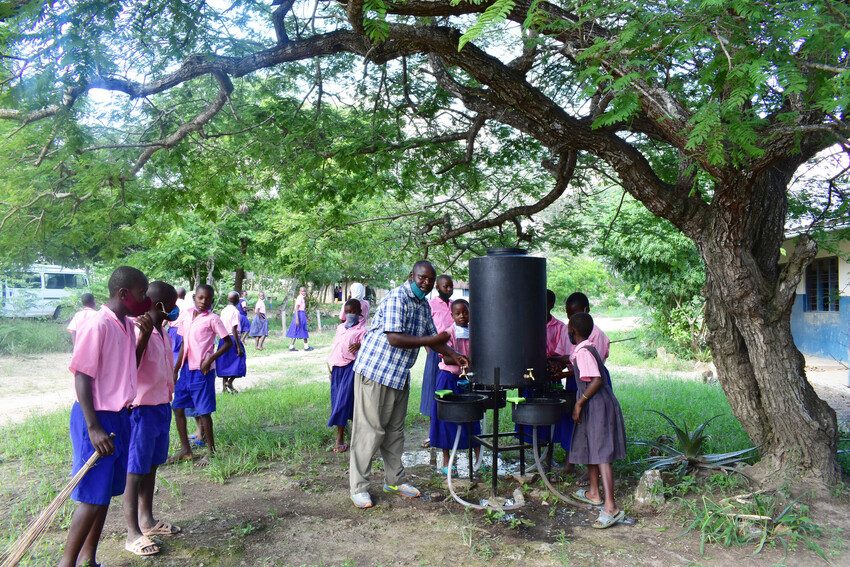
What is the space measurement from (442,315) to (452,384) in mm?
1051

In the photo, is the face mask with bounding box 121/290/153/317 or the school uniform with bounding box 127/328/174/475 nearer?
the face mask with bounding box 121/290/153/317

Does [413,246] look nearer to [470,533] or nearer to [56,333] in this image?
[470,533]

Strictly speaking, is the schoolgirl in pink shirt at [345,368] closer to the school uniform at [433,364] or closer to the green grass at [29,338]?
the school uniform at [433,364]

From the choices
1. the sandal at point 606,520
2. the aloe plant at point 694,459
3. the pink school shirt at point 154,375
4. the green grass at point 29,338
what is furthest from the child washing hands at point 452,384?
the green grass at point 29,338

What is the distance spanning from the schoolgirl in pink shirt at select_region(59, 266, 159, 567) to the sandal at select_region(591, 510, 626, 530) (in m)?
3.10

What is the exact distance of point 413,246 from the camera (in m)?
9.23

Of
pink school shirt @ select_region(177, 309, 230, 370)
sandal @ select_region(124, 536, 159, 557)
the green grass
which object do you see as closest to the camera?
sandal @ select_region(124, 536, 159, 557)

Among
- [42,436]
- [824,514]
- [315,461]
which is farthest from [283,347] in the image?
[824,514]

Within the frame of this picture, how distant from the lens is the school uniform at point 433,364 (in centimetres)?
614

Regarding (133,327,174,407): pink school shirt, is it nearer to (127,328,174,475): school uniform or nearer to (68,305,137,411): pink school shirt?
(127,328,174,475): school uniform

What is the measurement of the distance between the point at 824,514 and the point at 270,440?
4946 mm

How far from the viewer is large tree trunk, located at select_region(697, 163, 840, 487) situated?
15.4 feet

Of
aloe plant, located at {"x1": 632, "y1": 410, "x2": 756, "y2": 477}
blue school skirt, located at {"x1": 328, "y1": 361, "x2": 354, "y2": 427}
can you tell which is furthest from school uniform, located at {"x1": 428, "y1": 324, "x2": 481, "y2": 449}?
aloe plant, located at {"x1": 632, "y1": 410, "x2": 756, "y2": 477}

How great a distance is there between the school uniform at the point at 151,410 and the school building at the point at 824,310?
12765 mm
